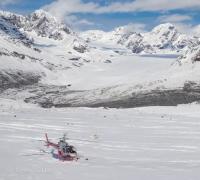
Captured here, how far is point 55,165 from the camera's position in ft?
100

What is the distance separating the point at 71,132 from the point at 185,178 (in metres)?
20.3

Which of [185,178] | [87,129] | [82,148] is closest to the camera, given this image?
[185,178]

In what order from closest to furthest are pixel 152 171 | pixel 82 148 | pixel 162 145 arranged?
1. pixel 152 171
2. pixel 82 148
3. pixel 162 145

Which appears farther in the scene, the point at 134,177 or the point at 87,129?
the point at 87,129

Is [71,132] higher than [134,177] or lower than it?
higher

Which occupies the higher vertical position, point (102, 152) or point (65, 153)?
point (102, 152)

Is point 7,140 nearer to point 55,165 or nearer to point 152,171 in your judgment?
point 55,165

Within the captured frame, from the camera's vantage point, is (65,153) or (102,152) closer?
(65,153)

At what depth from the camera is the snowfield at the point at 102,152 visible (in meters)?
27.9

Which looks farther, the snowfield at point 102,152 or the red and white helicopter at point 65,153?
the red and white helicopter at point 65,153

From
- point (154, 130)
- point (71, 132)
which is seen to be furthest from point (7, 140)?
point (154, 130)

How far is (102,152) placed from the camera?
36688mm

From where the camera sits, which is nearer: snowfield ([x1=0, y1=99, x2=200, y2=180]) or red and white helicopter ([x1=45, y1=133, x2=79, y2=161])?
snowfield ([x1=0, y1=99, x2=200, y2=180])

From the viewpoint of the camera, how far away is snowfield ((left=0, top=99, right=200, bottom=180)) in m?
27.9
